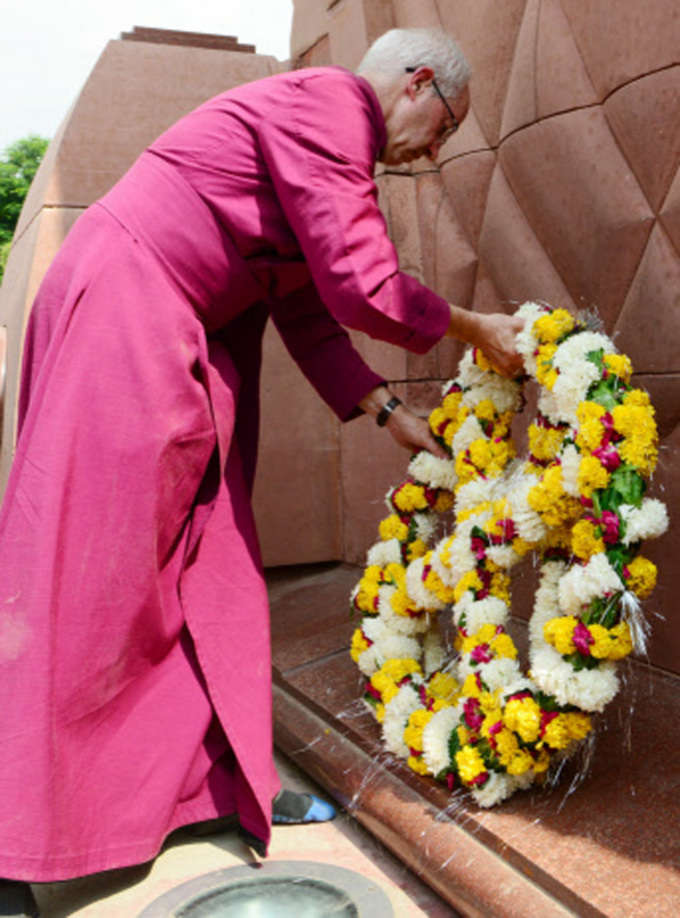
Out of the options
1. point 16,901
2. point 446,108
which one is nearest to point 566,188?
point 446,108

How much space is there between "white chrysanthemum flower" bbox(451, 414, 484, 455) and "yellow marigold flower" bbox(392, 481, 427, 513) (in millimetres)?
192

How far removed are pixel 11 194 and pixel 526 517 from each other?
21.5 metres

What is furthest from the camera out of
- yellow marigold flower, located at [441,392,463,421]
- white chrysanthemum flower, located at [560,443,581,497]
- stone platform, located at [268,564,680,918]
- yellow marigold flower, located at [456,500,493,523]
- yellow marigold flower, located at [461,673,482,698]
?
yellow marigold flower, located at [441,392,463,421]

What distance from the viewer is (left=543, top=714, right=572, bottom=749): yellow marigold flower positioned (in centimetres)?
190

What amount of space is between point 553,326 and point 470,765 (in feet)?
3.17

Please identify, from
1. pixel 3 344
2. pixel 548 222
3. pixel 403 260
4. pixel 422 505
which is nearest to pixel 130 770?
pixel 422 505

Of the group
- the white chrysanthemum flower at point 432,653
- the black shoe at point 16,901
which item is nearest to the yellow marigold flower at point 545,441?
the white chrysanthemum flower at point 432,653

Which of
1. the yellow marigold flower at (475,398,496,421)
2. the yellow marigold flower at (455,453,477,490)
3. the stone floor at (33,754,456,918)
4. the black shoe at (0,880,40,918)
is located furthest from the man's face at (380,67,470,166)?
the black shoe at (0,880,40,918)

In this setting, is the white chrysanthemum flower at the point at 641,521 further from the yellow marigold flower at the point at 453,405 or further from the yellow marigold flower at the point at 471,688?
the yellow marigold flower at the point at 453,405

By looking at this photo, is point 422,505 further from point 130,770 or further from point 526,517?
point 130,770

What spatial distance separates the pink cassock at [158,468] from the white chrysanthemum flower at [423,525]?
552 millimetres

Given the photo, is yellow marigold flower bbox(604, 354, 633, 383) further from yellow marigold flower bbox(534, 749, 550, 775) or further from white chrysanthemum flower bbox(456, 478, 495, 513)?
yellow marigold flower bbox(534, 749, 550, 775)

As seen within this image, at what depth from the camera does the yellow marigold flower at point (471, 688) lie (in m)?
2.10

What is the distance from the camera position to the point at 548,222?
9.27 ft
